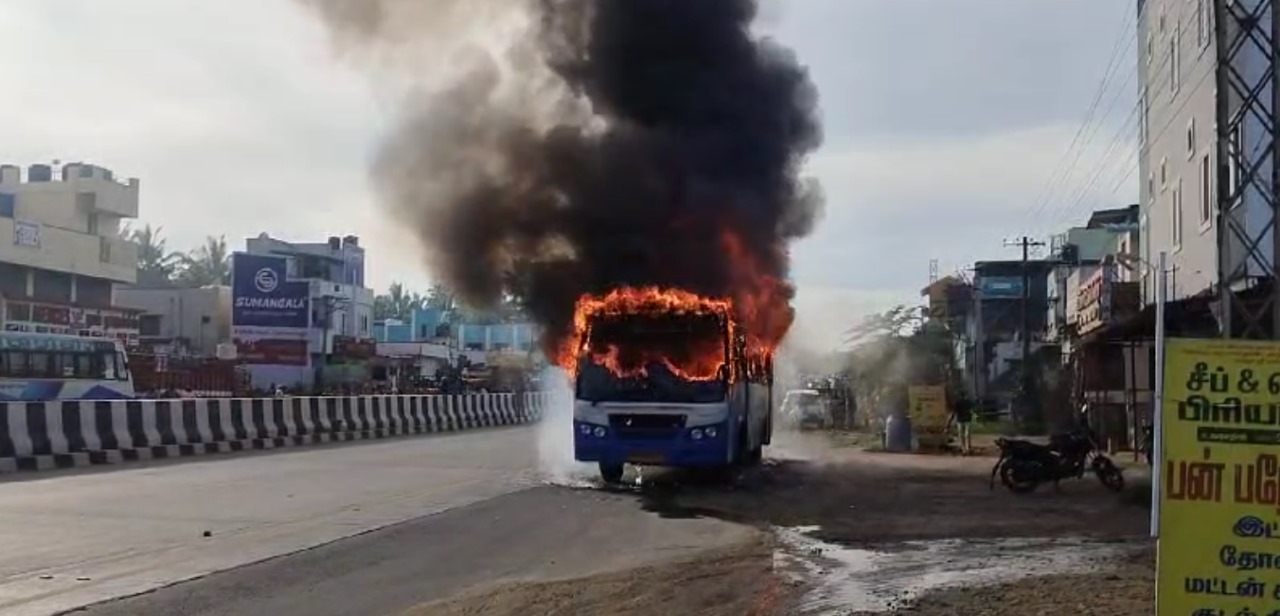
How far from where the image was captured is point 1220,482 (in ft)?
17.3

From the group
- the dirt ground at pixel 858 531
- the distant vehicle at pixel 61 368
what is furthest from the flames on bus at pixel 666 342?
the distant vehicle at pixel 61 368

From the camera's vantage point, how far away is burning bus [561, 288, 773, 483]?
16.9 metres

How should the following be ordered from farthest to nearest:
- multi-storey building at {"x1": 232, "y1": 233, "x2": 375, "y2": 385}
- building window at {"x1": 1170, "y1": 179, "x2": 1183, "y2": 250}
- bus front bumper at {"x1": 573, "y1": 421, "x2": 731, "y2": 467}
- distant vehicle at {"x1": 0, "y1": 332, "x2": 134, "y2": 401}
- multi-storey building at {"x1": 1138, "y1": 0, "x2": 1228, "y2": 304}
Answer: multi-storey building at {"x1": 232, "y1": 233, "x2": 375, "y2": 385} → distant vehicle at {"x1": 0, "y1": 332, "x2": 134, "y2": 401} → building window at {"x1": 1170, "y1": 179, "x2": 1183, "y2": 250} → multi-storey building at {"x1": 1138, "y1": 0, "x2": 1228, "y2": 304} → bus front bumper at {"x1": 573, "y1": 421, "x2": 731, "y2": 467}

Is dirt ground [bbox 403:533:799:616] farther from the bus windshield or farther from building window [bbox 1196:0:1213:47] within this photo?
building window [bbox 1196:0:1213:47]

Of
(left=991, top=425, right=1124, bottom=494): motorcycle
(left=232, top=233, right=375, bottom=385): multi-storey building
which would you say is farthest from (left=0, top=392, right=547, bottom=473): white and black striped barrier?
(left=232, top=233, right=375, bottom=385): multi-storey building

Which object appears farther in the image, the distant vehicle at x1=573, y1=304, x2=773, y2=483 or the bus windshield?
the bus windshield

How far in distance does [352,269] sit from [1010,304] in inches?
1414

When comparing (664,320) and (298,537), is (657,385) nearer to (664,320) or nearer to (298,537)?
(664,320)

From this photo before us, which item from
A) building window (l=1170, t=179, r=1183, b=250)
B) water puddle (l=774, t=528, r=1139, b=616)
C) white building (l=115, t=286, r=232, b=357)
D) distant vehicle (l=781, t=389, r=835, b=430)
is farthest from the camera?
white building (l=115, t=286, r=232, b=357)

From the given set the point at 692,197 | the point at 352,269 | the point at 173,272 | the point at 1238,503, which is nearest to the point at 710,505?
the point at 692,197

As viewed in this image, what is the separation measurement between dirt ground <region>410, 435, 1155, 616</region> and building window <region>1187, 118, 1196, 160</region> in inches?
265

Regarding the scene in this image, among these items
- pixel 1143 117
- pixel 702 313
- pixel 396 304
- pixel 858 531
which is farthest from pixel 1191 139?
pixel 396 304

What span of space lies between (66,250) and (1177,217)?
5017cm

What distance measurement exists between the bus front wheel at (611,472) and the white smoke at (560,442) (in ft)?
1.48
